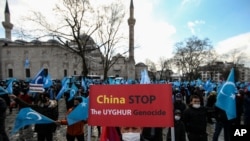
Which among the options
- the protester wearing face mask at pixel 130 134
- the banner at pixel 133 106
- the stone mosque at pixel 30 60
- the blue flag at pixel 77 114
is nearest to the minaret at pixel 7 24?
the stone mosque at pixel 30 60

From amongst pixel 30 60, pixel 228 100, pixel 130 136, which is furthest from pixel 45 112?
pixel 30 60

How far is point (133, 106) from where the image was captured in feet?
13.1

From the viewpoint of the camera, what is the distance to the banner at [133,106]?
394cm

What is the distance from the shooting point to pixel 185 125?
21.6 feet

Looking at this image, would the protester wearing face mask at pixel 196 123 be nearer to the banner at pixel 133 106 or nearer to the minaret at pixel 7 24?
the banner at pixel 133 106

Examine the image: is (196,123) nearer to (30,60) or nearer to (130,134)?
(130,134)

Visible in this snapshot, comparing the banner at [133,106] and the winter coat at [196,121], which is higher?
the banner at [133,106]

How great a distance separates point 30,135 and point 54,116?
402cm

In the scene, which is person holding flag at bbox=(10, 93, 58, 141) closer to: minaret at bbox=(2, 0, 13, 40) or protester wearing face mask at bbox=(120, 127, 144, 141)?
protester wearing face mask at bbox=(120, 127, 144, 141)

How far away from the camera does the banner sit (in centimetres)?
394

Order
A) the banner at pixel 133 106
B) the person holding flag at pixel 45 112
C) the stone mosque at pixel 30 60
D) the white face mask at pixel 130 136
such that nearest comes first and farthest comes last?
the banner at pixel 133 106, the white face mask at pixel 130 136, the person holding flag at pixel 45 112, the stone mosque at pixel 30 60

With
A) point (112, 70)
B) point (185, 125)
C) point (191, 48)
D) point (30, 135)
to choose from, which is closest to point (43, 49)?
point (191, 48)

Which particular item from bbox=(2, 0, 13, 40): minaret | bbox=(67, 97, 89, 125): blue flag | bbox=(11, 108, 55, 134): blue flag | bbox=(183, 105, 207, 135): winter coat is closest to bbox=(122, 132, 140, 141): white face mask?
bbox=(67, 97, 89, 125): blue flag

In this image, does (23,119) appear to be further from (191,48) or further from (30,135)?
(191,48)
